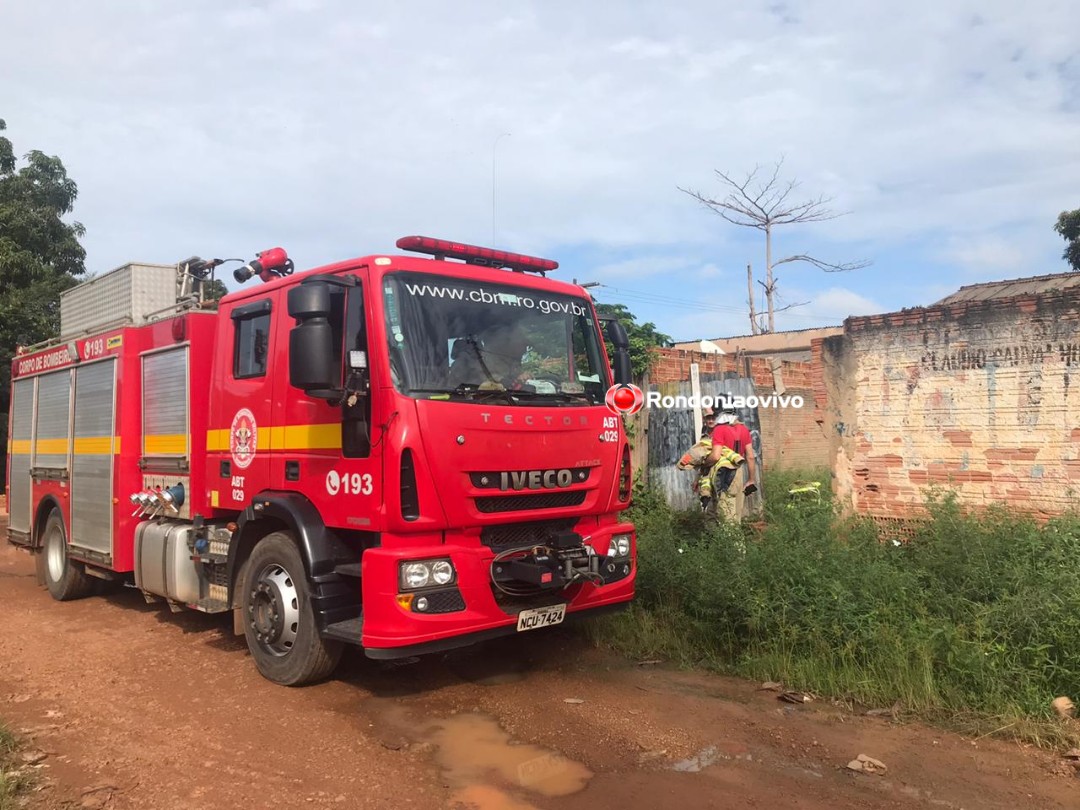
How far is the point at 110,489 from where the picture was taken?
714 centimetres

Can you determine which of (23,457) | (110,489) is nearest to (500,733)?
(110,489)

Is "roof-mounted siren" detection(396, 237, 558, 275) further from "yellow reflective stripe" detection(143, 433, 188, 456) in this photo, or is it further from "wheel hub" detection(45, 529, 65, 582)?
"wheel hub" detection(45, 529, 65, 582)

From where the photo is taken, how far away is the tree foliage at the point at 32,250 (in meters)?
16.1

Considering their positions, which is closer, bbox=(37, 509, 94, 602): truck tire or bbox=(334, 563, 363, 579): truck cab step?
bbox=(334, 563, 363, 579): truck cab step

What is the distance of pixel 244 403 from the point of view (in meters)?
5.73

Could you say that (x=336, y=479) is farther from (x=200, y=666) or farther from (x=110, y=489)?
(x=110, y=489)

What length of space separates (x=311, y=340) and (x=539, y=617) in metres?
2.11

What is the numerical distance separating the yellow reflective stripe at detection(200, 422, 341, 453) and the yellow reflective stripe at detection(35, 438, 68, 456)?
3118 millimetres

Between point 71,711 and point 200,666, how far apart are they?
3.31 ft

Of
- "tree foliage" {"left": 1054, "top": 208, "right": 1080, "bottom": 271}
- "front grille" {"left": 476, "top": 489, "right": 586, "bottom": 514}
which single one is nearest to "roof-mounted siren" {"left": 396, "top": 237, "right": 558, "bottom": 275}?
"front grille" {"left": 476, "top": 489, "right": 586, "bottom": 514}

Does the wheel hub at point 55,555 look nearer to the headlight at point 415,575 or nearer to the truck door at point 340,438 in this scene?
the truck door at point 340,438

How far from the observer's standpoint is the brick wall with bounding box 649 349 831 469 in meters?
10.8

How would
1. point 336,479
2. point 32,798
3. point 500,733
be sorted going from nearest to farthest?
point 32,798 < point 500,733 < point 336,479

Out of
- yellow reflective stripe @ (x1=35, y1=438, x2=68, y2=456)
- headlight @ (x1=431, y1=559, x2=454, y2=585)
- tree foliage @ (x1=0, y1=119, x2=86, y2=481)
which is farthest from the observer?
tree foliage @ (x1=0, y1=119, x2=86, y2=481)
